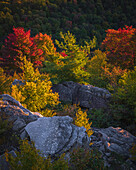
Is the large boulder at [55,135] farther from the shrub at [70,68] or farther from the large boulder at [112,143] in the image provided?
the shrub at [70,68]

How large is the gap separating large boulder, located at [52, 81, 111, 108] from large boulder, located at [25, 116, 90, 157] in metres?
4.01

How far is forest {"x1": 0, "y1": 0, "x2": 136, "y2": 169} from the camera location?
19.0ft

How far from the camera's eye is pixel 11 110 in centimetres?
399

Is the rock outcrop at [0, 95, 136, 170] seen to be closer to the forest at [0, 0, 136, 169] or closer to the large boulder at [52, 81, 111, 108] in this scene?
the forest at [0, 0, 136, 169]

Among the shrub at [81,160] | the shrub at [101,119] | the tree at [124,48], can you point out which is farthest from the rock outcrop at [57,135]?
the tree at [124,48]

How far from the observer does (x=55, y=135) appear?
3.36 metres

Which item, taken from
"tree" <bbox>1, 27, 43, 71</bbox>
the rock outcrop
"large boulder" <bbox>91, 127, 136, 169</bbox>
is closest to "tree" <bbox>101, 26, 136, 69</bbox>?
"tree" <bbox>1, 27, 43, 71</bbox>

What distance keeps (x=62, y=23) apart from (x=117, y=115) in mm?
33481

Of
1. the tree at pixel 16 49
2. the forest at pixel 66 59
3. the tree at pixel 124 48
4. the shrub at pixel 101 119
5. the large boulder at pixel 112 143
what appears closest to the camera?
the large boulder at pixel 112 143

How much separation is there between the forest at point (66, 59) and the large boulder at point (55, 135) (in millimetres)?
674

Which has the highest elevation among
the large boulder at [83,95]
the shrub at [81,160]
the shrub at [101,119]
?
the shrub at [81,160]

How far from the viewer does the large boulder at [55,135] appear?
10.3 ft

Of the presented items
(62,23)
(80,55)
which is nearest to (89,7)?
(62,23)

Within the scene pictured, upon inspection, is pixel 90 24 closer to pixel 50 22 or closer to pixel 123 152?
pixel 50 22
